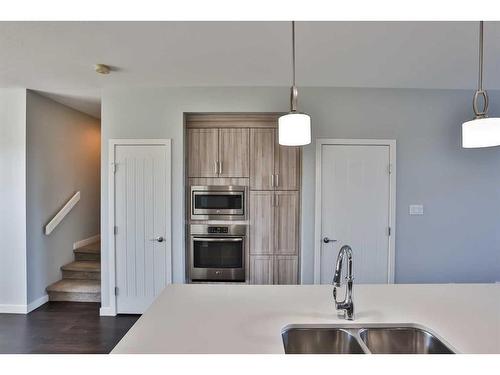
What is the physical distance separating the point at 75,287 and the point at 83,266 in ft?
1.21

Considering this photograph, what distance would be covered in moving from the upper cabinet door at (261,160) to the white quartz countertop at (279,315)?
1.58 metres

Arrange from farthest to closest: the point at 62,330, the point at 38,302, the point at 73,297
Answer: the point at 73,297, the point at 38,302, the point at 62,330

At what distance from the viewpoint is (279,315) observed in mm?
1355

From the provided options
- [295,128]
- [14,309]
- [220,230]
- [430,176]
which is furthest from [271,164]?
[14,309]

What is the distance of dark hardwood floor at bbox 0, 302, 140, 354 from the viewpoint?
99.5 inches

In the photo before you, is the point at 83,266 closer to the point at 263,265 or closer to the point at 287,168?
the point at 263,265

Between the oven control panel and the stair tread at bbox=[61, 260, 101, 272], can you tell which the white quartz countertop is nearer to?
the oven control panel

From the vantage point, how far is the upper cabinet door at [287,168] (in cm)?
314

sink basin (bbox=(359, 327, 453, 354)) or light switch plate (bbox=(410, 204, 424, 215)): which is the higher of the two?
light switch plate (bbox=(410, 204, 424, 215))

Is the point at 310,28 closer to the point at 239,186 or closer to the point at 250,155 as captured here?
the point at 250,155

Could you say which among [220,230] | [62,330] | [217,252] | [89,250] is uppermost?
[220,230]

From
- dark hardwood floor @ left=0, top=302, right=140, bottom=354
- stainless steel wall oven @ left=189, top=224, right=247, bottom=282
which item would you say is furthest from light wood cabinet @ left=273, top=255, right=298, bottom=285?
dark hardwood floor @ left=0, top=302, right=140, bottom=354

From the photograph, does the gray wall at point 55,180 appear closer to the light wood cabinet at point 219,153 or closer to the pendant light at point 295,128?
the light wood cabinet at point 219,153
